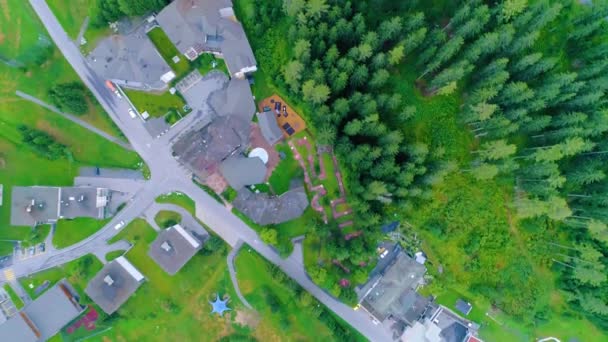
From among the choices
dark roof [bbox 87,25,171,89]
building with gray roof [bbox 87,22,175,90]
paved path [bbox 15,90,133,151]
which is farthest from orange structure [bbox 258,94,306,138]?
paved path [bbox 15,90,133,151]

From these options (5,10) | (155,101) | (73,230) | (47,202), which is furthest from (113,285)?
(5,10)

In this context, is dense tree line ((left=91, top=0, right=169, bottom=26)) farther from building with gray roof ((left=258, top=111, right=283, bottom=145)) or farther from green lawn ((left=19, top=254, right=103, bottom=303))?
green lawn ((left=19, top=254, right=103, bottom=303))

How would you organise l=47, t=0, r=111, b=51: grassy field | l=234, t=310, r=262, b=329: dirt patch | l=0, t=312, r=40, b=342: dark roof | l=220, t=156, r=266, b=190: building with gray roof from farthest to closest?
1. l=47, t=0, r=111, b=51: grassy field
2. l=234, t=310, r=262, b=329: dirt patch
3. l=220, t=156, r=266, b=190: building with gray roof
4. l=0, t=312, r=40, b=342: dark roof

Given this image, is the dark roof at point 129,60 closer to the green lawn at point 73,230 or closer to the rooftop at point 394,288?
the green lawn at point 73,230

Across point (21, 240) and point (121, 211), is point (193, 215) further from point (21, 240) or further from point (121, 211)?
point (21, 240)

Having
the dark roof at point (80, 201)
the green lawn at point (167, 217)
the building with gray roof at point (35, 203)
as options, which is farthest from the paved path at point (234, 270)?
the building with gray roof at point (35, 203)

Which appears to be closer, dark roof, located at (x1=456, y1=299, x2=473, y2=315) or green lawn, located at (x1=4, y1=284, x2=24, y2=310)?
green lawn, located at (x1=4, y1=284, x2=24, y2=310)

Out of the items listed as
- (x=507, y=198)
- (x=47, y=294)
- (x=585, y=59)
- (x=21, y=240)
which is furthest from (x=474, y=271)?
(x=21, y=240)
